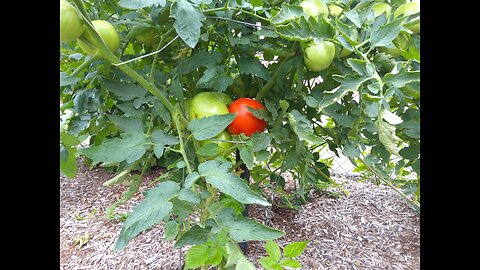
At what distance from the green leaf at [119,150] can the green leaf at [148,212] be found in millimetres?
69

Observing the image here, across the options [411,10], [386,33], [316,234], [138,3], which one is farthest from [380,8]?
[316,234]

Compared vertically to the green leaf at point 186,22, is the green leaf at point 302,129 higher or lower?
lower

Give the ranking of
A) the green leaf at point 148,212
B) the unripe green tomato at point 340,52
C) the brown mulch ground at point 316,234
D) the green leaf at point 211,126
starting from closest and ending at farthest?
the green leaf at point 148,212
the green leaf at point 211,126
the unripe green tomato at point 340,52
the brown mulch ground at point 316,234

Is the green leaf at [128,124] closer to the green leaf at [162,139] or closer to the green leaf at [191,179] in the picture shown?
the green leaf at [162,139]

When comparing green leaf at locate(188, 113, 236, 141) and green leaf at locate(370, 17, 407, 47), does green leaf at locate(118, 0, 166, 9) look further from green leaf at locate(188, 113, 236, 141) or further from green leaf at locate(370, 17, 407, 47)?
green leaf at locate(370, 17, 407, 47)

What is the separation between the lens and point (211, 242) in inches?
21.3

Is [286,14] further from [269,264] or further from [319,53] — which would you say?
[269,264]

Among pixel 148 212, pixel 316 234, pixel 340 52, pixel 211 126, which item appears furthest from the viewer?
pixel 316 234

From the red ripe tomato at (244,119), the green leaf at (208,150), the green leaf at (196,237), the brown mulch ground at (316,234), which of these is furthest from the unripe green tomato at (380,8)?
the brown mulch ground at (316,234)

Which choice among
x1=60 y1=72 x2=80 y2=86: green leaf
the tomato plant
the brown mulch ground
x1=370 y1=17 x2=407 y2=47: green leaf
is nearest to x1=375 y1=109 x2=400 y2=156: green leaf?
the tomato plant

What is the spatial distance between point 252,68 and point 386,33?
269mm

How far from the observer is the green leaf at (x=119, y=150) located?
0.54m

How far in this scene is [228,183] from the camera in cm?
52
